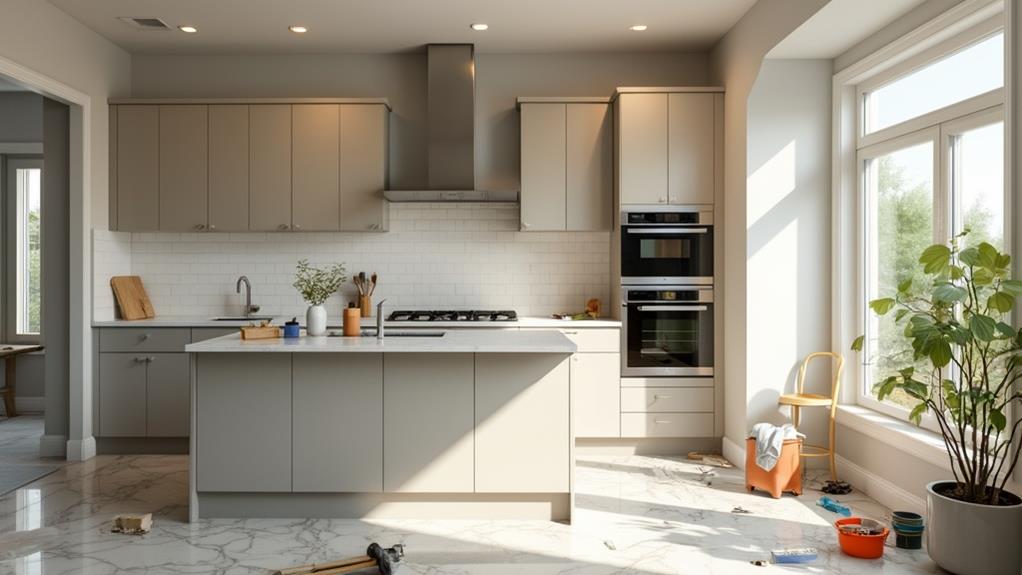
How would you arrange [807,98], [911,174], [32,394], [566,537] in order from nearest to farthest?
[566,537]
[911,174]
[807,98]
[32,394]

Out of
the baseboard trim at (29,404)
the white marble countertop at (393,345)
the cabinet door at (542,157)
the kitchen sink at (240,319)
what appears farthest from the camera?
the baseboard trim at (29,404)

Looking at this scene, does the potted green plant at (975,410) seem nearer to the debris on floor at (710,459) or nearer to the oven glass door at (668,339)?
the debris on floor at (710,459)

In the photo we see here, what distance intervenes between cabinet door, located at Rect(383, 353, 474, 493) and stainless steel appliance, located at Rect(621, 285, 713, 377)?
1.92 meters

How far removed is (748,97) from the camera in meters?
4.94

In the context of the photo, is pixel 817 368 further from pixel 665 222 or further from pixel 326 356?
pixel 326 356

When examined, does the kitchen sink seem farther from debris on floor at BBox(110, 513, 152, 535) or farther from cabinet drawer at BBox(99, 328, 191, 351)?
debris on floor at BBox(110, 513, 152, 535)

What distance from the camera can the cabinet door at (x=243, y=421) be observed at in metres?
3.90

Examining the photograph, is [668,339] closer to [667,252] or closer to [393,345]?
[667,252]

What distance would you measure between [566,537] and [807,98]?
127 inches

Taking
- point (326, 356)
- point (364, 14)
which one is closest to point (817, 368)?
point (326, 356)

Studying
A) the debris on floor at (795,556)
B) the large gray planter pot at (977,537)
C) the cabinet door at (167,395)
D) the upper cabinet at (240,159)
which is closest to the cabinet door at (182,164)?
the upper cabinet at (240,159)

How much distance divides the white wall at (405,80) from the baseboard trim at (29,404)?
3309mm

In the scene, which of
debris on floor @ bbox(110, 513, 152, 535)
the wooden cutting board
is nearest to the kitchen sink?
the wooden cutting board

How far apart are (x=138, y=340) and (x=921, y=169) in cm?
523
